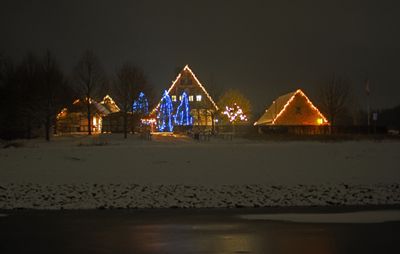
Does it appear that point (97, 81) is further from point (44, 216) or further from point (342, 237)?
point (342, 237)

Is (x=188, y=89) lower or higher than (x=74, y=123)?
higher

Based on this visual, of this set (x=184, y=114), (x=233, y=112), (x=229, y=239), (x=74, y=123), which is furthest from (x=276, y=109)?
(x=229, y=239)

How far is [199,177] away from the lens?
25.3 m

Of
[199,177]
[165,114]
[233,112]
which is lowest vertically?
[199,177]

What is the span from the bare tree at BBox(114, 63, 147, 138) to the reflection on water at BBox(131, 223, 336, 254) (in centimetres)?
5204

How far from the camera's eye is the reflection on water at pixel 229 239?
11.4m

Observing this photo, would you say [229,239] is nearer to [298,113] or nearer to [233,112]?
[298,113]

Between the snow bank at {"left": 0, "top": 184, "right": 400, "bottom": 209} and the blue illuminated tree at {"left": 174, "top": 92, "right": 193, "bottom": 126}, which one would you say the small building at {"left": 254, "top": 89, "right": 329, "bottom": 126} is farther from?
the snow bank at {"left": 0, "top": 184, "right": 400, "bottom": 209}

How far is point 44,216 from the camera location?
54.3 ft

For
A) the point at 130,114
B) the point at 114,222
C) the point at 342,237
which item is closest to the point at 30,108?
the point at 130,114

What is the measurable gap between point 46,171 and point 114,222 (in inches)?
517

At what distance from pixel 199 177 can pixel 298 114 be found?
5633 cm

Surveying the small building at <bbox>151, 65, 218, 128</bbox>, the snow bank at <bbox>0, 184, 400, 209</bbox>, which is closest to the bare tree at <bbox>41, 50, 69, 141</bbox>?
the small building at <bbox>151, 65, 218, 128</bbox>

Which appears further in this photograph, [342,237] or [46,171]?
[46,171]
